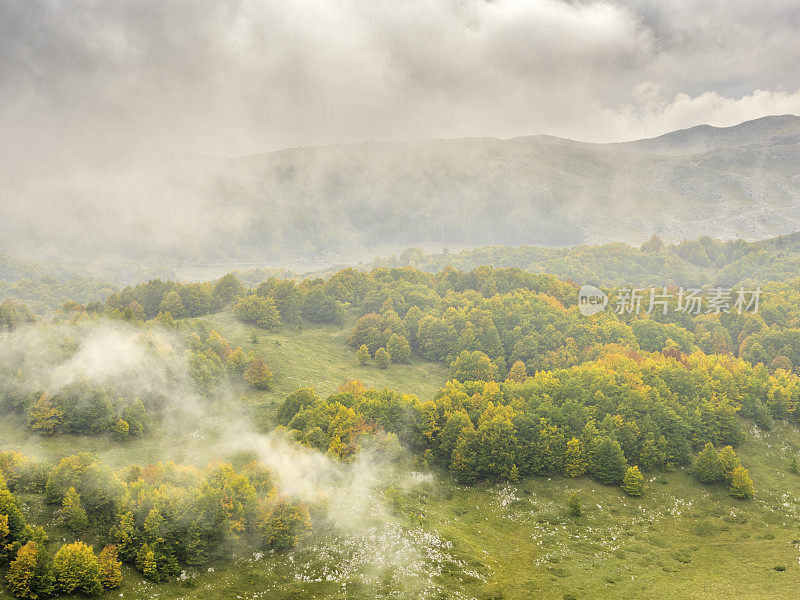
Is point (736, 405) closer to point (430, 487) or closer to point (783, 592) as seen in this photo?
point (783, 592)

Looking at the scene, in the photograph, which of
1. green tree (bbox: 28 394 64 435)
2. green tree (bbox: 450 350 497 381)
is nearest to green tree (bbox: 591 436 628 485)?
green tree (bbox: 450 350 497 381)

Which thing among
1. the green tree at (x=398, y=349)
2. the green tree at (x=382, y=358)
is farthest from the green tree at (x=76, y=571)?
the green tree at (x=398, y=349)

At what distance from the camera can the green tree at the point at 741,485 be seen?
75.1 meters

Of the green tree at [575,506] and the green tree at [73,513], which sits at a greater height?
the green tree at [73,513]

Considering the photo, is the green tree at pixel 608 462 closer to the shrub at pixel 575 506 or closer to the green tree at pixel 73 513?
the shrub at pixel 575 506

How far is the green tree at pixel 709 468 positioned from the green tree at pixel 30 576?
89036mm

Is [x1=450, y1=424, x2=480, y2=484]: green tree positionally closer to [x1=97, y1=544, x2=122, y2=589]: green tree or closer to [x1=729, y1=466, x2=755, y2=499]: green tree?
[x1=729, y1=466, x2=755, y2=499]: green tree

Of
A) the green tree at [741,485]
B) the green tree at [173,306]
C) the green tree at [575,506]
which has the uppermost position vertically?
the green tree at [173,306]

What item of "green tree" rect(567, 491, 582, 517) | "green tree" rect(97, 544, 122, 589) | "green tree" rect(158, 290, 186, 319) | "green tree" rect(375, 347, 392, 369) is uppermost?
"green tree" rect(158, 290, 186, 319)

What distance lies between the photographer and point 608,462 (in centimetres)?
7975

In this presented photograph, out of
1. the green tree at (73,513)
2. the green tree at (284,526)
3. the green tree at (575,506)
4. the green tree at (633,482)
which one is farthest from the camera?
the green tree at (633,482)

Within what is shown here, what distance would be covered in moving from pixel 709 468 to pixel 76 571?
88.0 meters

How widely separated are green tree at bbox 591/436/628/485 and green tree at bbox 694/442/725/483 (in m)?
13.0

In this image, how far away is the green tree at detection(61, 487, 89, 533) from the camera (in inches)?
1907
